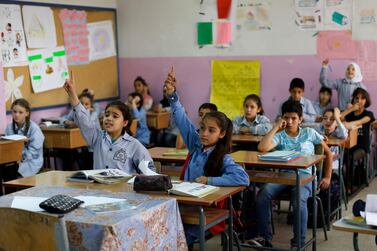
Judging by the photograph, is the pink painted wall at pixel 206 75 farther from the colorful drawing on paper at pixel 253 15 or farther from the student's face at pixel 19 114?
the student's face at pixel 19 114

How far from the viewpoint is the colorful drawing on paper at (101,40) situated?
799 cm

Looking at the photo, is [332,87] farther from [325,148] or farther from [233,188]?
[233,188]

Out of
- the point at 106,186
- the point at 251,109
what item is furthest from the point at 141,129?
the point at 106,186

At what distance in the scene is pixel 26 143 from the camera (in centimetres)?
573

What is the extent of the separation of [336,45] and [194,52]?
1901 millimetres

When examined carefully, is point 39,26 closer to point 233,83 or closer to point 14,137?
point 14,137

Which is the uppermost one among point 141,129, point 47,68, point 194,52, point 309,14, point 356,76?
point 309,14

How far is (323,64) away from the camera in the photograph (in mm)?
7227

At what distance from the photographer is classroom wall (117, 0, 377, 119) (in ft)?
24.4

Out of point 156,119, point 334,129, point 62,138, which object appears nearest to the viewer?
point 334,129

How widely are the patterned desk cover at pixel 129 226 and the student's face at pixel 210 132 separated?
0.70m

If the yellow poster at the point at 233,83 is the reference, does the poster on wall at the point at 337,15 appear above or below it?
above

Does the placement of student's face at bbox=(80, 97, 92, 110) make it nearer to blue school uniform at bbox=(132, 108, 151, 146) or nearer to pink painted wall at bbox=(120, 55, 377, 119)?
blue school uniform at bbox=(132, 108, 151, 146)

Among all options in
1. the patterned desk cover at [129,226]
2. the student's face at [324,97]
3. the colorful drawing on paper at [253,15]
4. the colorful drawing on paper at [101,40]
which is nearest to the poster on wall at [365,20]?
the student's face at [324,97]
